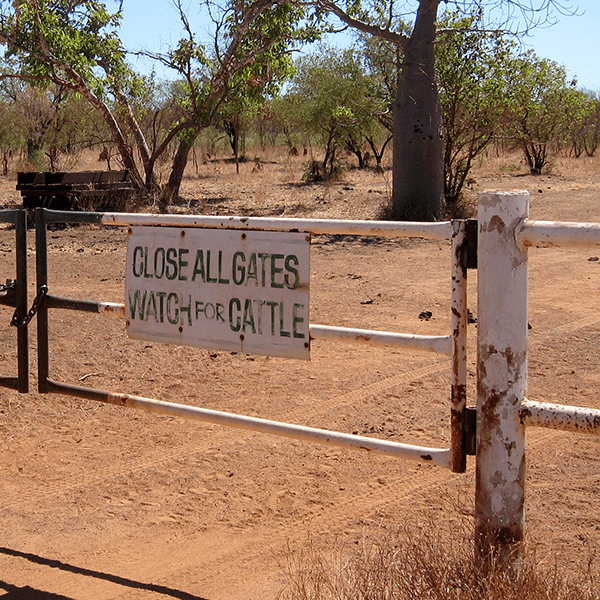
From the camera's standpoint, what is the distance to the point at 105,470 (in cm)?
399

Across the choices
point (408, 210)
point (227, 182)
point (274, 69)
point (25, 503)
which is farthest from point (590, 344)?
point (227, 182)

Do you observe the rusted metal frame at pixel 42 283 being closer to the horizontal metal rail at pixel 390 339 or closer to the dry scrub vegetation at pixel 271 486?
the dry scrub vegetation at pixel 271 486

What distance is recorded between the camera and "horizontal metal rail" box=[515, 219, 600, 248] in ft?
7.30

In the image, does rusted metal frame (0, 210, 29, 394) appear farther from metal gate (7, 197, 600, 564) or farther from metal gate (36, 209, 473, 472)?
metal gate (7, 197, 600, 564)

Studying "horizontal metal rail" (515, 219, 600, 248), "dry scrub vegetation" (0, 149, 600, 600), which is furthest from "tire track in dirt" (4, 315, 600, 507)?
"horizontal metal rail" (515, 219, 600, 248)

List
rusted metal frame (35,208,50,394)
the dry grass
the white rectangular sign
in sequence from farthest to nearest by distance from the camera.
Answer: rusted metal frame (35,208,50,394) < the white rectangular sign < the dry grass

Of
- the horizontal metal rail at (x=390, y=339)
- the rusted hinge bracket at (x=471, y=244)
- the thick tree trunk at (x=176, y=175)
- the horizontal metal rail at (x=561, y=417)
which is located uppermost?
the thick tree trunk at (x=176, y=175)

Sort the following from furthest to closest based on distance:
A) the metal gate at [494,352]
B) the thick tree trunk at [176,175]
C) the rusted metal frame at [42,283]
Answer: the thick tree trunk at [176,175] → the rusted metal frame at [42,283] → the metal gate at [494,352]

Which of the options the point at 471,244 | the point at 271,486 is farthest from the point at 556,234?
the point at 271,486

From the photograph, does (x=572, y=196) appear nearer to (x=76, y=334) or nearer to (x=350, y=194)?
(x=350, y=194)

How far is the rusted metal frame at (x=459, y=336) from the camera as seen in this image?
2.46m

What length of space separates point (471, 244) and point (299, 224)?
639 millimetres

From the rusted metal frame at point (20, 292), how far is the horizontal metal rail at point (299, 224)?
119 millimetres

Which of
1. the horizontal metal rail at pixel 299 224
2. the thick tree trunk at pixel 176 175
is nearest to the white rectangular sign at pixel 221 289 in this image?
the horizontal metal rail at pixel 299 224
